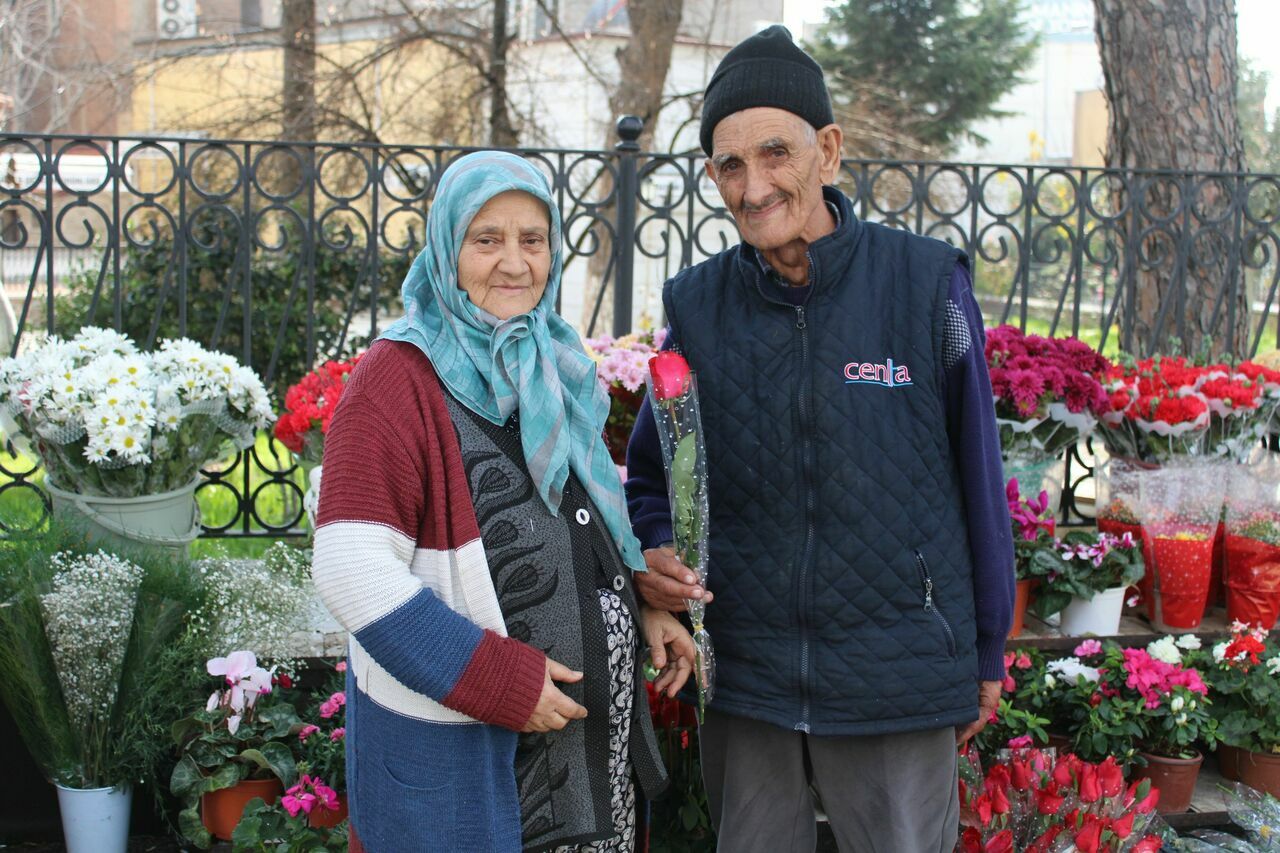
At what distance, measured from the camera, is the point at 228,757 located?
9.90 feet

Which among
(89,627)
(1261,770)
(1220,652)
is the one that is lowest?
(1261,770)

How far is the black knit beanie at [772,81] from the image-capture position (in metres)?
2.06

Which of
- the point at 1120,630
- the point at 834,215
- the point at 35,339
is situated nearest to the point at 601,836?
the point at 834,215

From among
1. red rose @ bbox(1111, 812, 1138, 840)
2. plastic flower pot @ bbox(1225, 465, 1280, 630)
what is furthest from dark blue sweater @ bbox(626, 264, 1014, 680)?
plastic flower pot @ bbox(1225, 465, 1280, 630)

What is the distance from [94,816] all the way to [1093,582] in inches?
115

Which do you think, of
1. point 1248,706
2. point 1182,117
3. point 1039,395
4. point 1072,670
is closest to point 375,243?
point 1039,395

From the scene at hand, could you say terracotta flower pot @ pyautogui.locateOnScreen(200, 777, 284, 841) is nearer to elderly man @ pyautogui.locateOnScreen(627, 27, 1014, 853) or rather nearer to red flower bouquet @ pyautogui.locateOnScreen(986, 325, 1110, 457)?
elderly man @ pyautogui.locateOnScreen(627, 27, 1014, 853)

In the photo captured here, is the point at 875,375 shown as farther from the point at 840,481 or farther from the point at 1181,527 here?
the point at 1181,527

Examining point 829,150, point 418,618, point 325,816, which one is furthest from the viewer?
point 325,816

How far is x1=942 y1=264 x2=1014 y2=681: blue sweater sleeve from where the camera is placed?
2.11 metres

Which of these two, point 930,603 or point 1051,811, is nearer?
point 930,603

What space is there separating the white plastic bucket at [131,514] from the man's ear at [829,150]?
2255mm

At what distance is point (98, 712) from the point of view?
114 inches

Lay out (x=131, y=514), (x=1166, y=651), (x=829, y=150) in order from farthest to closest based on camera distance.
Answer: (x=1166, y=651) < (x=131, y=514) < (x=829, y=150)
